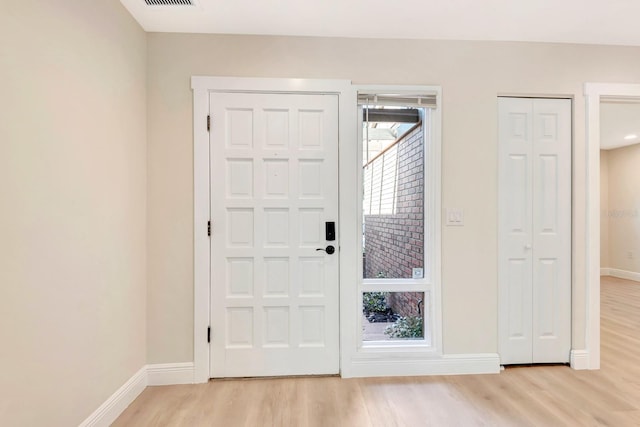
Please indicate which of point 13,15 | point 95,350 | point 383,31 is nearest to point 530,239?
point 383,31

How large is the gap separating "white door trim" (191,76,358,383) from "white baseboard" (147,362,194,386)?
0.18 ft

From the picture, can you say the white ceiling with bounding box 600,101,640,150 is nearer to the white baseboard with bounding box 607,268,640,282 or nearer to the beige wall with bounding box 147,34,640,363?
the beige wall with bounding box 147,34,640,363

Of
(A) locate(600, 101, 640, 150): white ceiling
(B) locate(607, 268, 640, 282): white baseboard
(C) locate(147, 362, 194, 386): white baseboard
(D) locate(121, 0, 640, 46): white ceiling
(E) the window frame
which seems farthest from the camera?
(B) locate(607, 268, 640, 282): white baseboard

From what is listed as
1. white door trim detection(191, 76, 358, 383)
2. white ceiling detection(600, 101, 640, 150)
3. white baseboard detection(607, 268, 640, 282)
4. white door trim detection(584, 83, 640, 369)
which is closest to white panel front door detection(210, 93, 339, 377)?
white door trim detection(191, 76, 358, 383)

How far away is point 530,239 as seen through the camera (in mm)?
2277

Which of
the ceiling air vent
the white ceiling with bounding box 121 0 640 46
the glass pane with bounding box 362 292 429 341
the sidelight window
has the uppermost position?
the white ceiling with bounding box 121 0 640 46

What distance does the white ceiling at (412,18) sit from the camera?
72.4 inches

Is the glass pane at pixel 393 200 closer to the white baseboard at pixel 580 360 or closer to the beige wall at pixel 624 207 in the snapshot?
the white baseboard at pixel 580 360

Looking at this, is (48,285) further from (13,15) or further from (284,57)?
(284,57)

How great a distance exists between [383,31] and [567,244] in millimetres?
2084

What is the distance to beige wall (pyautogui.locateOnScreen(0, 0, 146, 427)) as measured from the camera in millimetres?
1167

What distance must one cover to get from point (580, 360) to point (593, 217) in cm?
106

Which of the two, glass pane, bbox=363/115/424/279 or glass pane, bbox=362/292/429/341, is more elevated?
glass pane, bbox=363/115/424/279

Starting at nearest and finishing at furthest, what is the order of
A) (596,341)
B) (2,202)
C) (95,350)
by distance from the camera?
1. (2,202)
2. (95,350)
3. (596,341)
